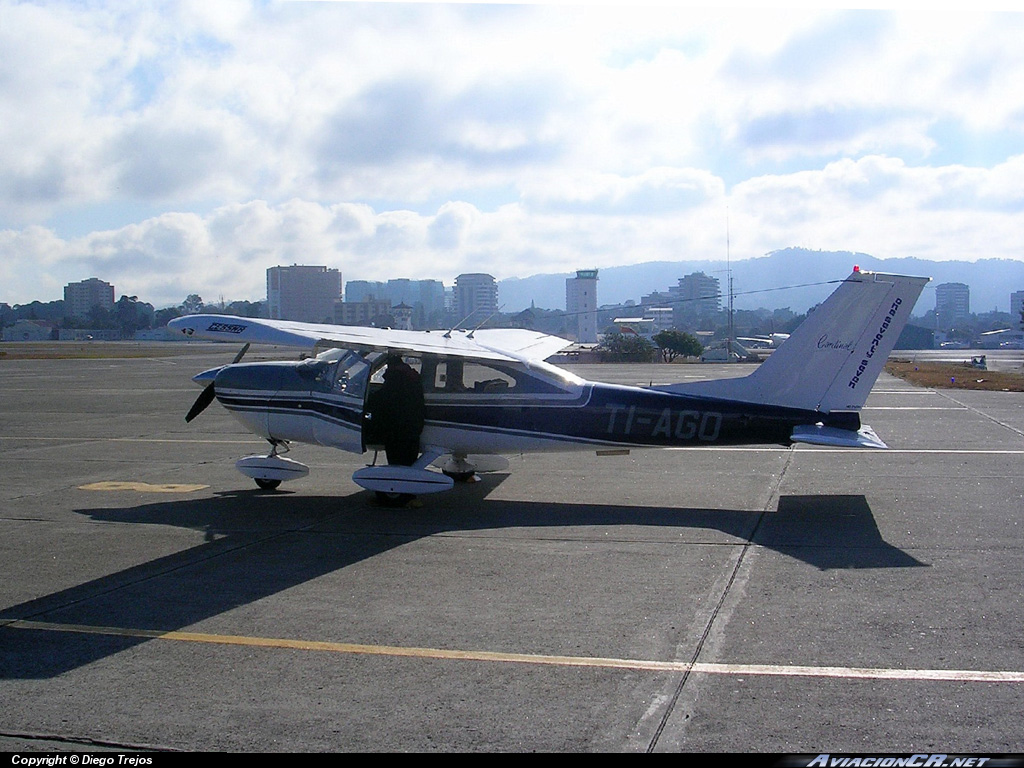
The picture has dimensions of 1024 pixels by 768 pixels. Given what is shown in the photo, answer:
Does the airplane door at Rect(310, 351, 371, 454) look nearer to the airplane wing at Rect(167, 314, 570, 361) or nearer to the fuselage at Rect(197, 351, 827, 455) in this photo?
the fuselage at Rect(197, 351, 827, 455)

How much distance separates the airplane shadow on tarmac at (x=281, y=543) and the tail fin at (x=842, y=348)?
4.39 ft

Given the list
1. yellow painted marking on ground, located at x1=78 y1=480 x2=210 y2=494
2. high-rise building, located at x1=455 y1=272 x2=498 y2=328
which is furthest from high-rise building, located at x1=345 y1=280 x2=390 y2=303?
yellow painted marking on ground, located at x1=78 y1=480 x2=210 y2=494

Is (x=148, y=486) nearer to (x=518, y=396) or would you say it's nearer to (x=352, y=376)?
(x=352, y=376)

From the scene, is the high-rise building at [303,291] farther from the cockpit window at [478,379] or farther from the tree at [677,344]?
the cockpit window at [478,379]

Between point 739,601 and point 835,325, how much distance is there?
4746mm

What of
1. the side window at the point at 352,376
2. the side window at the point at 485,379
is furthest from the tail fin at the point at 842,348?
the side window at the point at 352,376

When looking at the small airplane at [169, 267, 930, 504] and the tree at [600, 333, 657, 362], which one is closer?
the small airplane at [169, 267, 930, 504]

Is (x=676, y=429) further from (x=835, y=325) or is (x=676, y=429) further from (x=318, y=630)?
(x=318, y=630)

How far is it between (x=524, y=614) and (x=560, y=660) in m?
0.99

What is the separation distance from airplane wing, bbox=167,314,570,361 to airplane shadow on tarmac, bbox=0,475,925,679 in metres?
1.93

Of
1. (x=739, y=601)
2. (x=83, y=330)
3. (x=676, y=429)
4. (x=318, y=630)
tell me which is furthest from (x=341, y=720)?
(x=83, y=330)

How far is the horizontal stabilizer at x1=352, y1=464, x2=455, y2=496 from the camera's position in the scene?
10711 mm

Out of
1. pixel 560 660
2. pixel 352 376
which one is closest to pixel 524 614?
pixel 560 660

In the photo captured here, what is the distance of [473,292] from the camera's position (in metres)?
89.6
